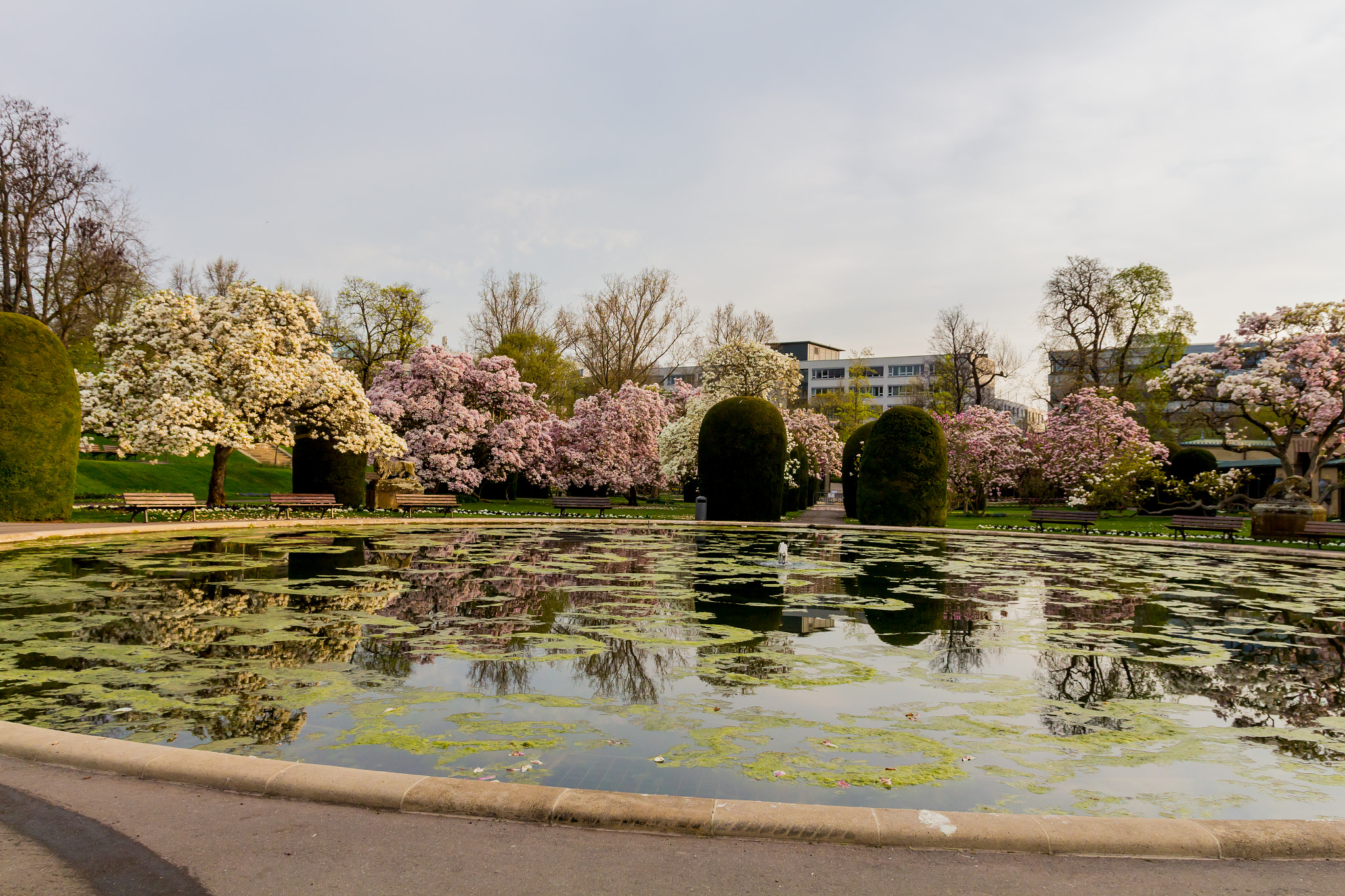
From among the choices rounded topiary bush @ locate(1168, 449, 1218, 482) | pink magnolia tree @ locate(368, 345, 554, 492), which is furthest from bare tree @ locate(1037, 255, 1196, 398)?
pink magnolia tree @ locate(368, 345, 554, 492)

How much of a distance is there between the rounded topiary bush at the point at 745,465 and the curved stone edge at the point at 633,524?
90 cm

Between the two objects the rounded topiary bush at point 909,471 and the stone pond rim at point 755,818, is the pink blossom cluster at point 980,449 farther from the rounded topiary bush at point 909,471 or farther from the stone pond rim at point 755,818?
the stone pond rim at point 755,818

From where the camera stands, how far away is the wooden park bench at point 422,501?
2892 centimetres

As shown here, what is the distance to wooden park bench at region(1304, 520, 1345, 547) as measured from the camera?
22.4 metres

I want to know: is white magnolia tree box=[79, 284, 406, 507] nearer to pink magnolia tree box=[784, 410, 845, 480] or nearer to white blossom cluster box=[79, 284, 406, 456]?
white blossom cluster box=[79, 284, 406, 456]

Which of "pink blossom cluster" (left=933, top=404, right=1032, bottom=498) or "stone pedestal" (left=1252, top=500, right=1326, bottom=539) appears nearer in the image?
"stone pedestal" (left=1252, top=500, right=1326, bottom=539)

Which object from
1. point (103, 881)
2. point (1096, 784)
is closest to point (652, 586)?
point (1096, 784)

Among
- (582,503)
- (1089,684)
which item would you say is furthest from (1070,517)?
(1089,684)

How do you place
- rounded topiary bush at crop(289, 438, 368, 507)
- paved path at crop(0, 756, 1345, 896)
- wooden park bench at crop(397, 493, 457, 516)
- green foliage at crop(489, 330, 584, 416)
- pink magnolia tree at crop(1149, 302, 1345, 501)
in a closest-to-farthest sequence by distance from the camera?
paved path at crop(0, 756, 1345, 896), pink magnolia tree at crop(1149, 302, 1345, 501), wooden park bench at crop(397, 493, 457, 516), rounded topiary bush at crop(289, 438, 368, 507), green foliage at crop(489, 330, 584, 416)

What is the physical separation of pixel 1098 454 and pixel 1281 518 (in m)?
11.5

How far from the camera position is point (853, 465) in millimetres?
34906

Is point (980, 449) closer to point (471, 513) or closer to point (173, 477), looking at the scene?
point (471, 513)

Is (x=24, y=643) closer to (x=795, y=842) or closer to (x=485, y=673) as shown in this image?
(x=485, y=673)

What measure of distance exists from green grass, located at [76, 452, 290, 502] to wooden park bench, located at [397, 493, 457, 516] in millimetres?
9306
